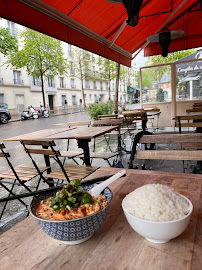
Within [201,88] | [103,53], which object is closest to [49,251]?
[103,53]

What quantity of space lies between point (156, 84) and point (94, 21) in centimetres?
551

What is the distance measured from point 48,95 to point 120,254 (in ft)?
105

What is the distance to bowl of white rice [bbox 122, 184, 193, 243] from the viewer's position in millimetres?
548

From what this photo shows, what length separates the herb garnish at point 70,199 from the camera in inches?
24.9

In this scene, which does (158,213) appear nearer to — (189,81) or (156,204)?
(156,204)

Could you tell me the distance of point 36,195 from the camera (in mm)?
735

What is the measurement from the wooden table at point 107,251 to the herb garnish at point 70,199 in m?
0.12

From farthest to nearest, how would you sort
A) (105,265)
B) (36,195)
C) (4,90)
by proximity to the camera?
(4,90)
(36,195)
(105,265)

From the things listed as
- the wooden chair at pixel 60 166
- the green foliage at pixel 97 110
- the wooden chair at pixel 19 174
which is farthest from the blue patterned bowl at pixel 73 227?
the green foliage at pixel 97 110

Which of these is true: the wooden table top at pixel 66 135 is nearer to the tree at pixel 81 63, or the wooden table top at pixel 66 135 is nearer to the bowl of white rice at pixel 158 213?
the bowl of white rice at pixel 158 213

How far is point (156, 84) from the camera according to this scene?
8555mm

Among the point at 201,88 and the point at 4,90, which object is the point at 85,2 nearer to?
the point at 201,88

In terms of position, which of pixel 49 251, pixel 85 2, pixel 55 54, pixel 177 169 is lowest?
pixel 177 169

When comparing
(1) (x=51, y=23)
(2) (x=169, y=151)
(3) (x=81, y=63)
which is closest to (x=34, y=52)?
(3) (x=81, y=63)
